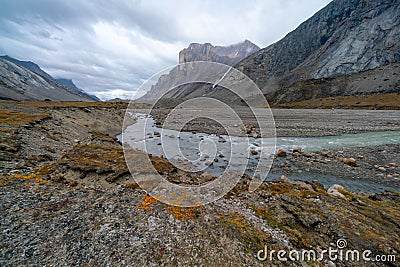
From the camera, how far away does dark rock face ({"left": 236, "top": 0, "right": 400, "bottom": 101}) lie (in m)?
116

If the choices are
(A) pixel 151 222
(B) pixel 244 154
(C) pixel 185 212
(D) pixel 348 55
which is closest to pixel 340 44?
(D) pixel 348 55

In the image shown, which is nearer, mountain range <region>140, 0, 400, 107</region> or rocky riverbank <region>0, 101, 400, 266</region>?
rocky riverbank <region>0, 101, 400, 266</region>

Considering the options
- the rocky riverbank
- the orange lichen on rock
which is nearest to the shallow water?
the rocky riverbank

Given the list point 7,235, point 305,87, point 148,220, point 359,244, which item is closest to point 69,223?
point 7,235

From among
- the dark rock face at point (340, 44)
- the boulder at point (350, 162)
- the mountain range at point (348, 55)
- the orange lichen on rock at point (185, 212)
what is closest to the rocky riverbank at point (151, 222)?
the orange lichen on rock at point (185, 212)

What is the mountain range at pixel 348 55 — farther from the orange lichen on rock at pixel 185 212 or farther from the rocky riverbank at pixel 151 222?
the orange lichen on rock at pixel 185 212

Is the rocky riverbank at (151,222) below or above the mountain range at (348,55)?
below

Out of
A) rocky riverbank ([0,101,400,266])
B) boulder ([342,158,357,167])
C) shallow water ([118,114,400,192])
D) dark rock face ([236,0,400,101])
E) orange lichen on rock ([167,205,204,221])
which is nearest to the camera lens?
rocky riverbank ([0,101,400,266])

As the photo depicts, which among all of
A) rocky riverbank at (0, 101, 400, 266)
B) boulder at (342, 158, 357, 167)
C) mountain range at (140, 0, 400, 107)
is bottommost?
rocky riverbank at (0, 101, 400, 266)

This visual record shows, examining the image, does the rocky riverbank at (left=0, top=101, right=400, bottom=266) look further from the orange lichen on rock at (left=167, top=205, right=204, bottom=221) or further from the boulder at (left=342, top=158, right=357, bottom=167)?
the boulder at (left=342, top=158, right=357, bottom=167)

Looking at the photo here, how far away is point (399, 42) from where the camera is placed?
109188mm

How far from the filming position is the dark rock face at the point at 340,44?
11600 centimetres

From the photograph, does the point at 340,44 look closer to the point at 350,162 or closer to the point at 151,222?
the point at 350,162

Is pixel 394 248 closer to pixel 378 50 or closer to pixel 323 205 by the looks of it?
pixel 323 205
